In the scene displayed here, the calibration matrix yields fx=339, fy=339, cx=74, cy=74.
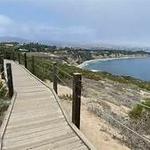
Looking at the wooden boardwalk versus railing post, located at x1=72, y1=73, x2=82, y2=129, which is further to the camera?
railing post, located at x1=72, y1=73, x2=82, y2=129

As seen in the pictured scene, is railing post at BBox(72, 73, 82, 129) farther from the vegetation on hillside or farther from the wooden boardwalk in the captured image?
the vegetation on hillside

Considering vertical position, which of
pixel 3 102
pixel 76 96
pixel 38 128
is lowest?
pixel 38 128

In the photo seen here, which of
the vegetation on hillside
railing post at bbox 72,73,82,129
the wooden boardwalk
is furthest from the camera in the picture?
the vegetation on hillside

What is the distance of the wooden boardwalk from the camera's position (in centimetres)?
767

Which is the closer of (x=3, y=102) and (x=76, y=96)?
(x=76, y=96)

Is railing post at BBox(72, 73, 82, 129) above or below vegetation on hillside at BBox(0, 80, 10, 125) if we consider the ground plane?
above

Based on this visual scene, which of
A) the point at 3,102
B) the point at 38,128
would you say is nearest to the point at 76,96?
the point at 38,128

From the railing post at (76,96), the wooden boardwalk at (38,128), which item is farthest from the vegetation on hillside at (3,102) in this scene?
the railing post at (76,96)

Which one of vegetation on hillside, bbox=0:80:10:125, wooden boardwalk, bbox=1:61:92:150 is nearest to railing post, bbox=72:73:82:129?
wooden boardwalk, bbox=1:61:92:150

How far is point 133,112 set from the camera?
14.2 meters

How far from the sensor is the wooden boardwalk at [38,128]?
7.67 meters

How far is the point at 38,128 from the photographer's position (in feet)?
29.0

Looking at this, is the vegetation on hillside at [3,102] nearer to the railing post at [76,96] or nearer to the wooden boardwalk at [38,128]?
the wooden boardwalk at [38,128]

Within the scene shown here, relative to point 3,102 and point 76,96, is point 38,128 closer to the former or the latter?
point 76,96
